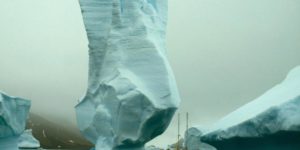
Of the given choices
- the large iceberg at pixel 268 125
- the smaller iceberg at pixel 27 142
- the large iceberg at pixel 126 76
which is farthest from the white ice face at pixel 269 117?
the smaller iceberg at pixel 27 142

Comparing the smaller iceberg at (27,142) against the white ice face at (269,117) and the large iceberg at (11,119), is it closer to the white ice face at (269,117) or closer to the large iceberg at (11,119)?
the large iceberg at (11,119)

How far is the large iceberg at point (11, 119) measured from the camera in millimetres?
11531

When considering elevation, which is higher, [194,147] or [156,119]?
[156,119]

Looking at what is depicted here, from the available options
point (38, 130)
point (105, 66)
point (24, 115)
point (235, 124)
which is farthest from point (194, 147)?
point (38, 130)

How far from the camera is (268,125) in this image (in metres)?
4.66

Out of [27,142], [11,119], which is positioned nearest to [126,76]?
[11,119]

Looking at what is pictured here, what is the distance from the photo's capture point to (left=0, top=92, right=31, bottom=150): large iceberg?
1153 centimetres

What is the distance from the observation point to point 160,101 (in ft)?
27.6

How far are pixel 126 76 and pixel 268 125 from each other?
4.50m

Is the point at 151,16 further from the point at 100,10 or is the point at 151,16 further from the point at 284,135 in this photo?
the point at 284,135

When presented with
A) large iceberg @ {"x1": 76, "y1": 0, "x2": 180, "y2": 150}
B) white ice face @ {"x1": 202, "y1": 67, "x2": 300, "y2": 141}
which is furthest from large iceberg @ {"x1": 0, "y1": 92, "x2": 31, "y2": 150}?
white ice face @ {"x1": 202, "y1": 67, "x2": 300, "y2": 141}

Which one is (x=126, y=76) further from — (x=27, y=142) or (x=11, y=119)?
(x=27, y=142)

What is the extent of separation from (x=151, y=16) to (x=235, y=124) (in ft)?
15.9

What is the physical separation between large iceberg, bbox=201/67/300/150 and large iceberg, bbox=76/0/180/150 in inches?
110
